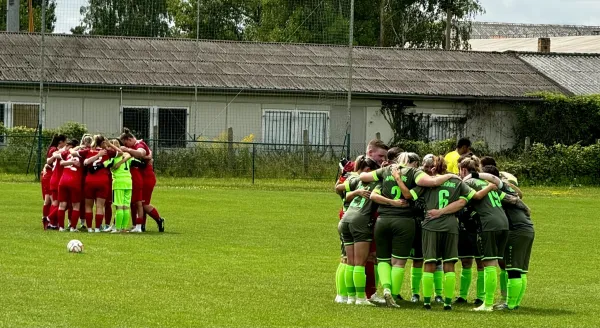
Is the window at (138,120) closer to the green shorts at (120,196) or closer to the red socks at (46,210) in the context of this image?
the red socks at (46,210)

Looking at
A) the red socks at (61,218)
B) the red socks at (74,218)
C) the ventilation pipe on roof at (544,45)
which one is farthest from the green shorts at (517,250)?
the ventilation pipe on roof at (544,45)

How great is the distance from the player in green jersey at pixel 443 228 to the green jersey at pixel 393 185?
0.14m

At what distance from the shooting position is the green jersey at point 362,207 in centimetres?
1367

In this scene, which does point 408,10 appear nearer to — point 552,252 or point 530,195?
point 530,195

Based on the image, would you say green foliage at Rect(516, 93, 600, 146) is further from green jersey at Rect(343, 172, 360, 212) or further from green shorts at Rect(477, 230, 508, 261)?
green jersey at Rect(343, 172, 360, 212)

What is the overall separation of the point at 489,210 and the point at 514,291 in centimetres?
99

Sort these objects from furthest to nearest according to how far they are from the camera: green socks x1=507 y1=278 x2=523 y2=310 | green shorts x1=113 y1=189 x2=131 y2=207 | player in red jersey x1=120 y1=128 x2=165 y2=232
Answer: player in red jersey x1=120 y1=128 x2=165 y2=232 → green shorts x1=113 y1=189 x2=131 y2=207 → green socks x1=507 y1=278 x2=523 y2=310

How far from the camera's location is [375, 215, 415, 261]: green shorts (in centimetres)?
1346

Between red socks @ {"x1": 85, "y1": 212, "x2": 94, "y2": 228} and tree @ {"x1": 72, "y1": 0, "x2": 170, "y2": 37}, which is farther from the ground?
tree @ {"x1": 72, "y1": 0, "x2": 170, "y2": 37}

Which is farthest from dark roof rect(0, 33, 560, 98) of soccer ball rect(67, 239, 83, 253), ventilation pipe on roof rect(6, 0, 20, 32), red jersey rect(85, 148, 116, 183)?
soccer ball rect(67, 239, 83, 253)

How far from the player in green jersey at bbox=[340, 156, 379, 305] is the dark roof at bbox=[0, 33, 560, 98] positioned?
101 ft

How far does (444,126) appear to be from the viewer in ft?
156

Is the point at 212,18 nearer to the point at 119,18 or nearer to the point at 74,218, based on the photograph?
the point at 119,18

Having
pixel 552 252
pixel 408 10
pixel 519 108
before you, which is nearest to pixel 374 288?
pixel 552 252
